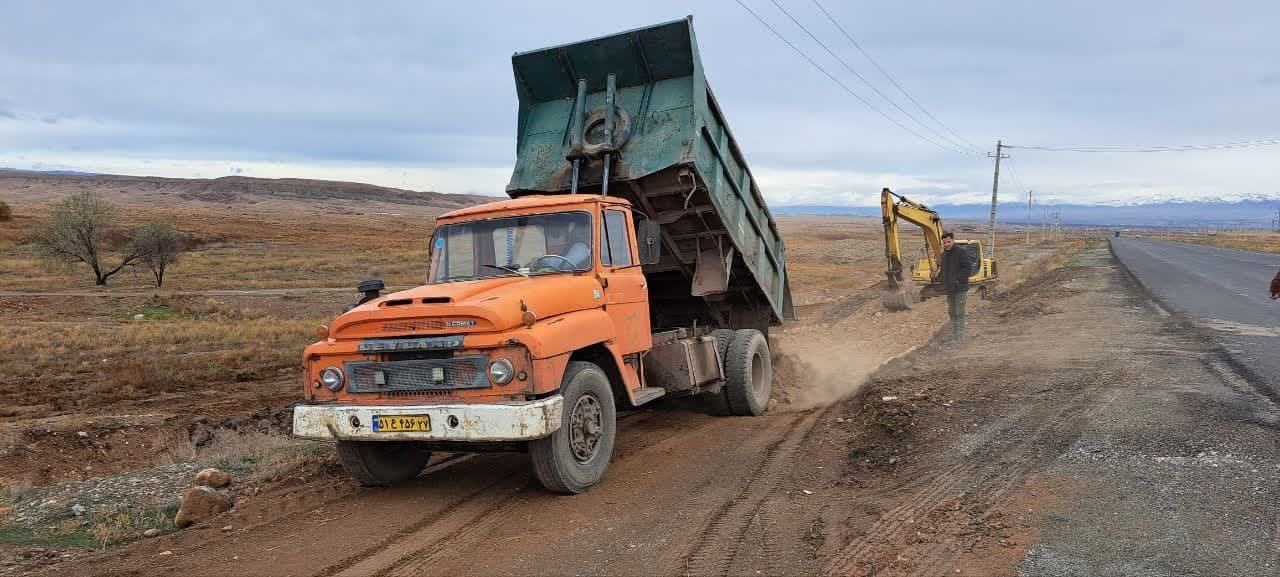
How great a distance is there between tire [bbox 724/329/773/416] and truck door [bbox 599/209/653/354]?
1.71 metres

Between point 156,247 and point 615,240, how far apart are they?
30269mm

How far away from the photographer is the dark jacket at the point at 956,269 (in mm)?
12844

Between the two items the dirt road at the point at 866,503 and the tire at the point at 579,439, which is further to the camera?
the tire at the point at 579,439

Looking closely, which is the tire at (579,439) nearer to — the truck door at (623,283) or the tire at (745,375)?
the truck door at (623,283)

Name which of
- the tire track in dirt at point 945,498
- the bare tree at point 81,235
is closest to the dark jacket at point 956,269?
the tire track in dirt at point 945,498

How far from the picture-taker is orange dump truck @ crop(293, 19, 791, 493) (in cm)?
546

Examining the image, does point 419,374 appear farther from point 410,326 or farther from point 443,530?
point 443,530

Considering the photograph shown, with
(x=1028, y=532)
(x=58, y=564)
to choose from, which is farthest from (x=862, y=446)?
(x=58, y=564)

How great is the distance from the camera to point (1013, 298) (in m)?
21.5

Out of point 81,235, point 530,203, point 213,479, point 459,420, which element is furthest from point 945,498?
point 81,235

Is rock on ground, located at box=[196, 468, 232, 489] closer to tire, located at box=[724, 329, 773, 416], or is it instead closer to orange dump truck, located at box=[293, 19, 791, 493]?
orange dump truck, located at box=[293, 19, 791, 493]

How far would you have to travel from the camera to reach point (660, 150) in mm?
8195

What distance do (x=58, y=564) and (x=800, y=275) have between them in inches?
1288

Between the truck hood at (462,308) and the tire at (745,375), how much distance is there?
300 cm
